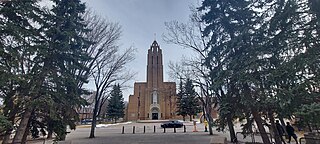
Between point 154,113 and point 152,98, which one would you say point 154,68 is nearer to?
point 152,98

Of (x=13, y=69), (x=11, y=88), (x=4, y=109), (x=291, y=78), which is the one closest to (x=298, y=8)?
(x=291, y=78)

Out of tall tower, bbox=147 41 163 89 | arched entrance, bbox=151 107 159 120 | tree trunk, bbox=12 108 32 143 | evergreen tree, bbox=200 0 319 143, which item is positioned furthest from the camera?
tall tower, bbox=147 41 163 89

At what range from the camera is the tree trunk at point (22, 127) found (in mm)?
7551

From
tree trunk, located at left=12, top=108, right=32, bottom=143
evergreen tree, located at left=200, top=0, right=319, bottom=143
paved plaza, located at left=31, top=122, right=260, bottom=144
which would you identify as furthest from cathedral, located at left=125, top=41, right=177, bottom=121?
tree trunk, located at left=12, top=108, right=32, bottom=143

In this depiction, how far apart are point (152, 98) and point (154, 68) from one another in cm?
884

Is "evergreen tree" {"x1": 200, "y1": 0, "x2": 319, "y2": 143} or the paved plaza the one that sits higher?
"evergreen tree" {"x1": 200, "y1": 0, "x2": 319, "y2": 143}

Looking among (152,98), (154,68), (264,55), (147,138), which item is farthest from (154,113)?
(264,55)

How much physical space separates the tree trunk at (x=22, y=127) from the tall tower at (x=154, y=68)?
1871 inches

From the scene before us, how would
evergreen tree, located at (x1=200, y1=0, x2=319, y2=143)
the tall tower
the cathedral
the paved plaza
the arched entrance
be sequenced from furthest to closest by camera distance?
the tall tower < the cathedral < the arched entrance < the paved plaza < evergreen tree, located at (x1=200, y1=0, x2=319, y2=143)

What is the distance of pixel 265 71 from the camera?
7477mm

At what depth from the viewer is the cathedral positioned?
5334 cm

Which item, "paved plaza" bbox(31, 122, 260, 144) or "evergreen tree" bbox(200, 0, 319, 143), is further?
"paved plaza" bbox(31, 122, 260, 144)

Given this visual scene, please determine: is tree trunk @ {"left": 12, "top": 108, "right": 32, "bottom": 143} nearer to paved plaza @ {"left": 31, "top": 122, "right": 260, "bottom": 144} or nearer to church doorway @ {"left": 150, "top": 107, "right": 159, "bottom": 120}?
paved plaza @ {"left": 31, "top": 122, "right": 260, "bottom": 144}

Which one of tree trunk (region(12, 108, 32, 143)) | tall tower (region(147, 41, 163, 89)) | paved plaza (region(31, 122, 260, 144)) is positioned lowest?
paved plaza (region(31, 122, 260, 144))
